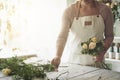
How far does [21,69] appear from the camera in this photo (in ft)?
5.16

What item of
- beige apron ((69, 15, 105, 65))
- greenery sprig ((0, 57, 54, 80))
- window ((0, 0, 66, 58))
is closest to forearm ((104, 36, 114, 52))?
beige apron ((69, 15, 105, 65))

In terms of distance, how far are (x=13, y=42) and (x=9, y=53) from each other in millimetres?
189

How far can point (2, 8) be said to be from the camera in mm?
3166

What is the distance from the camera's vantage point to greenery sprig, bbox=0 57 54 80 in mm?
1483

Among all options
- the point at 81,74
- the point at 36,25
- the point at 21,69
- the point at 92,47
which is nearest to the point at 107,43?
the point at 92,47

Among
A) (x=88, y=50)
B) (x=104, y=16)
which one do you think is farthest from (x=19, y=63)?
(x=104, y=16)

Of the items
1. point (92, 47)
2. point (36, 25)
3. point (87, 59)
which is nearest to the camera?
point (92, 47)

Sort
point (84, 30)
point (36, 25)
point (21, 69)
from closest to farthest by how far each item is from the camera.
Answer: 1. point (21, 69)
2. point (84, 30)
3. point (36, 25)

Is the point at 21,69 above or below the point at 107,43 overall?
below

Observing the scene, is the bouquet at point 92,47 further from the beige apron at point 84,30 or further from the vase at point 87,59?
the beige apron at point 84,30

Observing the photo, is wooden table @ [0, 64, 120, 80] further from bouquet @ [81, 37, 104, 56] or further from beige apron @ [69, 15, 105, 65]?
beige apron @ [69, 15, 105, 65]

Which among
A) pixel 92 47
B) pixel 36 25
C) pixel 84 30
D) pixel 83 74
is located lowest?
pixel 83 74

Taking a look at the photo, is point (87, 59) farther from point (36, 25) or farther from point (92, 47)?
point (36, 25)

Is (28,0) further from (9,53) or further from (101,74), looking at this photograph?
(101,74)
